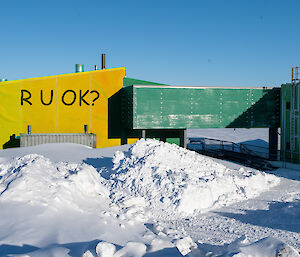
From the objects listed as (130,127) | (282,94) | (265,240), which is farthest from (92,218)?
(282,94)

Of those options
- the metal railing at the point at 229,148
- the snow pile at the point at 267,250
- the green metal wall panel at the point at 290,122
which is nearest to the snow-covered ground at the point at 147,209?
the snow pile at the point at 267,250

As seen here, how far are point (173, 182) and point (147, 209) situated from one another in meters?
1.79

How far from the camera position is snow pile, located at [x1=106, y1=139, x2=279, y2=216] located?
10.7 m

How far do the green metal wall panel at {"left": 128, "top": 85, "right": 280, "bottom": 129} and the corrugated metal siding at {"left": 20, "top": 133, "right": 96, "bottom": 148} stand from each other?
3.44m

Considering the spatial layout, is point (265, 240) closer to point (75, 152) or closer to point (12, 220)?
point (12, 220)

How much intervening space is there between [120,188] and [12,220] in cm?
488

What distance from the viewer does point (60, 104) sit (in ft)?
75.0

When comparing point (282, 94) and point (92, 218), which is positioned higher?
point (282, 94)

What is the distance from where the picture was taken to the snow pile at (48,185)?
328 inches

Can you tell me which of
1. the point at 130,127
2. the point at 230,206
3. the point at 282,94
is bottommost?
the point at 230,206

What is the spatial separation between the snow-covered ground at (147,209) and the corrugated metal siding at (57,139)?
742cm

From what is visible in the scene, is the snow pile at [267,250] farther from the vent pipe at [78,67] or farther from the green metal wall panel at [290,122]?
the vent pipe at [78,67]

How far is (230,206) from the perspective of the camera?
37.0 ft

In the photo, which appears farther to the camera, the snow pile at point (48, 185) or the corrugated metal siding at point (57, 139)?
the corrugated metal siding at point (57, 139)
